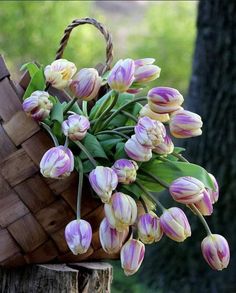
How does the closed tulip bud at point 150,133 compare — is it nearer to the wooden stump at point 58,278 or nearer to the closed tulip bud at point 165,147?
the closed tulip bud at point 165,147

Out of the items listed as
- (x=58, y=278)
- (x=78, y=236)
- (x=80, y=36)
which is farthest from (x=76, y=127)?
(x=80, y=36)

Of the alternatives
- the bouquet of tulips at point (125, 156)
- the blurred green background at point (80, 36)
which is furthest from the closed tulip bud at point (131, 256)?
the blurred green background at point (80, 36)

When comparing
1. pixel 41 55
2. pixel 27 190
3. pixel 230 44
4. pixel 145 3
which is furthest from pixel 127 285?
pixel 145 3

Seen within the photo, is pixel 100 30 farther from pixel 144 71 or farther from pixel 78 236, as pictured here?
pixel 78 236

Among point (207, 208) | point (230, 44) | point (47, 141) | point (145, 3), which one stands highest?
point (47, 141)

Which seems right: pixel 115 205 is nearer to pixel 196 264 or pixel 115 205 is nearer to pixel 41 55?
pixel 196 264

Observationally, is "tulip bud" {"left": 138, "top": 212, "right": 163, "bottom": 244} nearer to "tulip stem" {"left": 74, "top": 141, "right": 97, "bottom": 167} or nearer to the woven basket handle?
"tulip stem" {"left": 74, "top": 141, "right": 97, "bottom": 167}
